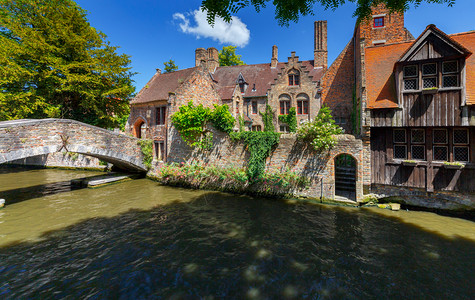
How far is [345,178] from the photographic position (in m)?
12.6

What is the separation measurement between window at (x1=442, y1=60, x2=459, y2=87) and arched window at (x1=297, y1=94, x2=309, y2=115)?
12892 mm

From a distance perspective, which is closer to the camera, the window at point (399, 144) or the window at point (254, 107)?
the window at point (399, 144)

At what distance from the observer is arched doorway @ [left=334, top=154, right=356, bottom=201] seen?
37.6ft

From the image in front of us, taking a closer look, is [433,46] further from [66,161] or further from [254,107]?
[66,161]

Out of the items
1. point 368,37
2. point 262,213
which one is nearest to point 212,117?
point 262,213

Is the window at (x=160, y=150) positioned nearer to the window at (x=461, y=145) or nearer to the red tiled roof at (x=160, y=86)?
the red tiled roof at (x=160, y=86)

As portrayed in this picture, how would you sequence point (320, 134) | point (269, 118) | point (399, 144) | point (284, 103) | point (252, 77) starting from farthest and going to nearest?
point (252, 77), point (269, 118), point (284, 103), point (320, 134), point (399, 144)

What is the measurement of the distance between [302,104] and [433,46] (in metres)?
12.9

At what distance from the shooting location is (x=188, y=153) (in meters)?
14.5

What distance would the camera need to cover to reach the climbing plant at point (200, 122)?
13000 mm

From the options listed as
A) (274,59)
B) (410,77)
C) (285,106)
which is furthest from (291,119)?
(410,77)

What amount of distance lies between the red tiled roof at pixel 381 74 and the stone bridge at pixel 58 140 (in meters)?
15.1

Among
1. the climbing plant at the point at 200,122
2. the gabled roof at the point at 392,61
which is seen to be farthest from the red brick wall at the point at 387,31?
the climbing plant at the point at 200,122

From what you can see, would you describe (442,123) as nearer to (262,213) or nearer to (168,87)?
(262,213)
